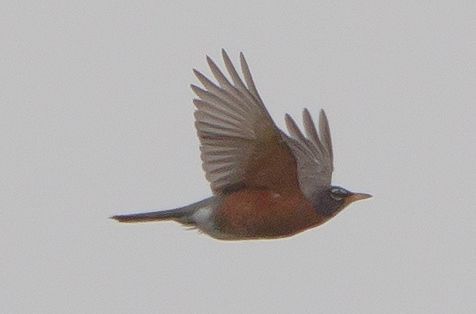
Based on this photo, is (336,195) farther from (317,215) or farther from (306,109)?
(306,109)

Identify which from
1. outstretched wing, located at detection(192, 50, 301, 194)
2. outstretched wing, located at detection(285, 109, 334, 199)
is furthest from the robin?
outstretched wing, located at detection(285, 109, 334, 199)

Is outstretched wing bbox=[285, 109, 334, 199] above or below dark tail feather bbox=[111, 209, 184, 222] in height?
above

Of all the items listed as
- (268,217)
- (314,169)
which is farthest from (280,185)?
(314,169)

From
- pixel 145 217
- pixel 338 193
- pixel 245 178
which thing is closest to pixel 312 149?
pixel 338 193

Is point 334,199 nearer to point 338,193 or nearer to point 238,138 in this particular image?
point 338,193

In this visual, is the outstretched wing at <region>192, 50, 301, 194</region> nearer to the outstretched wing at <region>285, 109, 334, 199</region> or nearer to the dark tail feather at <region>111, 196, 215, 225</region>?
the dark tail feather at <region>111, 196, 215, 225</region>

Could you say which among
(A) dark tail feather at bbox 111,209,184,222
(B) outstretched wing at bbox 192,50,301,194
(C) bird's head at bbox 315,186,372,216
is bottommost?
(C) bird's head at bbox 315,186,372,216

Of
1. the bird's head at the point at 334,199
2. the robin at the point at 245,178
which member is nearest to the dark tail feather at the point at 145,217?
the robin at the point at 245,178
